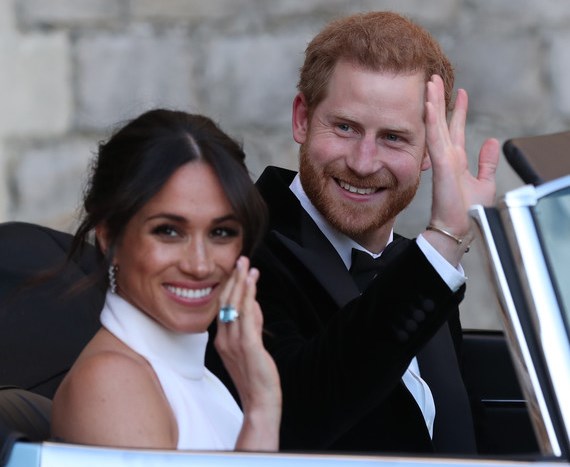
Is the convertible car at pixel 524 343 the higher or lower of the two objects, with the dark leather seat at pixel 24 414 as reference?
higher

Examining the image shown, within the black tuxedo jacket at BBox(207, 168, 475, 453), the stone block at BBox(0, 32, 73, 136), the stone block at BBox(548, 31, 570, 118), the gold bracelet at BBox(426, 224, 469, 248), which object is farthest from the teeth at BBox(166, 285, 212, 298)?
the stone block at BBox(548, 31, 570, 118)

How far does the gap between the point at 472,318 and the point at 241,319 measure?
3.47 meters

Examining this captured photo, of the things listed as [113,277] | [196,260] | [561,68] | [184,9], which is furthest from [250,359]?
[561,68]

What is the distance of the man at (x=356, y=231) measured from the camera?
2555 millimetres

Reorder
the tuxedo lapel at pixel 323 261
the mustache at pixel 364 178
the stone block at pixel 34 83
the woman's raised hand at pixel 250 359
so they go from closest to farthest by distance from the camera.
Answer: the woman's raised hand at pixel 250 359, the tuxedo lapel at pixel 323 261, the mustache at pixel 364 178, the stone block at pixel 34 83

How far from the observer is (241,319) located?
2.34m

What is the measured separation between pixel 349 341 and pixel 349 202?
0.57 metres

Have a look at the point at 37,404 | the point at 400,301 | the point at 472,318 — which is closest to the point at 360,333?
the point at 400,301

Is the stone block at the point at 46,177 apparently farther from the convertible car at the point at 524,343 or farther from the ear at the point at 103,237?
the convertible car at the point at 524,343

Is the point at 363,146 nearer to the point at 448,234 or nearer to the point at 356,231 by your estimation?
the point at 356,231

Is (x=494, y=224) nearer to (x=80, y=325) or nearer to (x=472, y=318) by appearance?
(x=80, y=325)

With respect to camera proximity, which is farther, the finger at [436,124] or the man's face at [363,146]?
the man's face at [363,146]

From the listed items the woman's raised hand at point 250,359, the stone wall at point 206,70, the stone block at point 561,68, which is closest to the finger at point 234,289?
the woman's raised hand at point 250,359

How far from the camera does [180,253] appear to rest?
2375 mm
